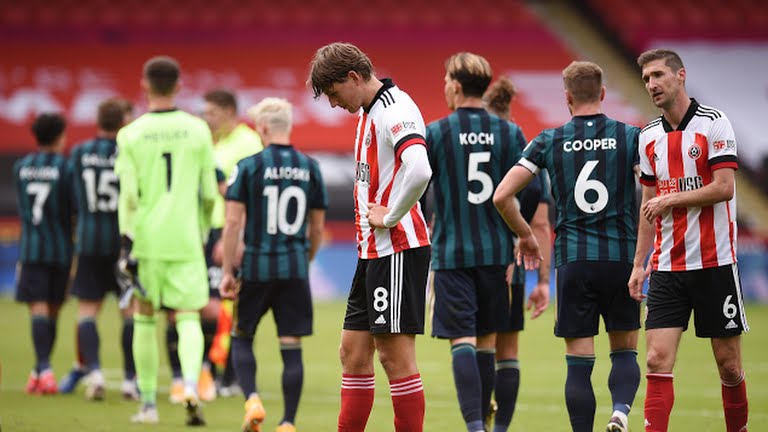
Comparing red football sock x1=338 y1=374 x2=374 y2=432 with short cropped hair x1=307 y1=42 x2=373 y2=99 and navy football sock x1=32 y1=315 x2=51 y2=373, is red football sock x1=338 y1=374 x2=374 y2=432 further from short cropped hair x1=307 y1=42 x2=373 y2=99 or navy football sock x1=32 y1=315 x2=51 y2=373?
navy football sock x1=32 y1=315 x2=51 y2=373

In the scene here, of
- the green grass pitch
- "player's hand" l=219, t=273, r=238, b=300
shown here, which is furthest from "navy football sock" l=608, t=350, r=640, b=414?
"player's hand" l=219, t=273, r=238, b=300

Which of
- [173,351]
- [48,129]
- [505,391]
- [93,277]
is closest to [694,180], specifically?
[505,391]

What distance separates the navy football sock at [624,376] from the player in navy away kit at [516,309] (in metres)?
0.65

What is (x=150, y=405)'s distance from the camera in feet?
24.9

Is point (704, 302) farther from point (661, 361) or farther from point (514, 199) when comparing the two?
point (514, 199)

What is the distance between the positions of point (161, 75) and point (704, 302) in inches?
145

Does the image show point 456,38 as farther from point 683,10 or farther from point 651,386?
point 651,386

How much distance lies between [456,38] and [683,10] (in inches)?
165

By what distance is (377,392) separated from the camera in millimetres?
9203

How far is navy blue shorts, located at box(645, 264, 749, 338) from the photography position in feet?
18.4

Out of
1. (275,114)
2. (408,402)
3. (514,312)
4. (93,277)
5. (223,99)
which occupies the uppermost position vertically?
(223,99)

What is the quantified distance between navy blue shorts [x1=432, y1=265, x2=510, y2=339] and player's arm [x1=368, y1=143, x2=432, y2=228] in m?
1.41

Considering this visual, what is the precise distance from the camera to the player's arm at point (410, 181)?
498 centimetres

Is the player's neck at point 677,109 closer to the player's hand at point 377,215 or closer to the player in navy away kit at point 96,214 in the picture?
the player's hand at point 377,215
